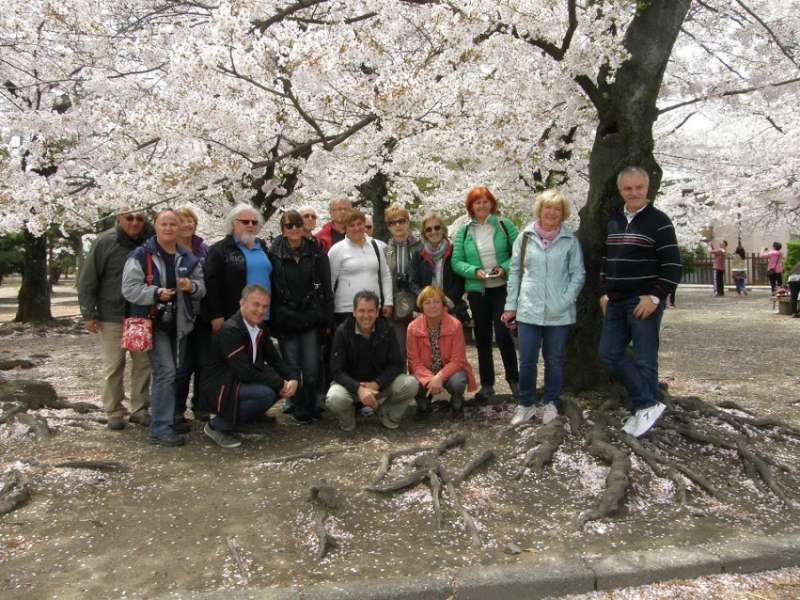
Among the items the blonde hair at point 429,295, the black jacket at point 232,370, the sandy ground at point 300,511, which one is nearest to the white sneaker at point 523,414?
the sandy ground at point 300,511

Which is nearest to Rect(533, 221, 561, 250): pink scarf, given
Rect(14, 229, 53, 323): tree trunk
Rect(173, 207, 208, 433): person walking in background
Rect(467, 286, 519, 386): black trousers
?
Rect(467, 286, 519, 386): black trousers

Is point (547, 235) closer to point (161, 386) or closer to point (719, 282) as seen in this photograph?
point (161, 386)

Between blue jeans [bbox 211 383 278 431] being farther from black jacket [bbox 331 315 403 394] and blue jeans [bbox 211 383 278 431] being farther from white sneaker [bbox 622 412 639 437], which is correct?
white sneaker [bbox 622 412 639 437]

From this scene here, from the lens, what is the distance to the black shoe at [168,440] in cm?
483

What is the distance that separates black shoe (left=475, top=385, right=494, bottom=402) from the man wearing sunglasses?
107 inches

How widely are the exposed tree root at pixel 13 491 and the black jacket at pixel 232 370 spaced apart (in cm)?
129

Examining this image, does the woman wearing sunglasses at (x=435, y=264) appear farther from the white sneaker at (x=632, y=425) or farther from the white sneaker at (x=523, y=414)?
the white sneaker at (x=632, y=425)

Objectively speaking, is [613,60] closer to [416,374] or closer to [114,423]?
[416,374]

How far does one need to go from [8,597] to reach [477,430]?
10.4 ft

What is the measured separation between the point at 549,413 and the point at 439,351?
1.01m

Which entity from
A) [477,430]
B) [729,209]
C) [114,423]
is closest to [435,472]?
[477,430]

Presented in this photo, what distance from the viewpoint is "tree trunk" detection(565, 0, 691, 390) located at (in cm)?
512

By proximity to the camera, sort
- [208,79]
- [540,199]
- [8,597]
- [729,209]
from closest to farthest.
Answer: [8,597]
[540,199]
[208,79]
[729,209]

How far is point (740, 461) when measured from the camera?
430 centimetres
